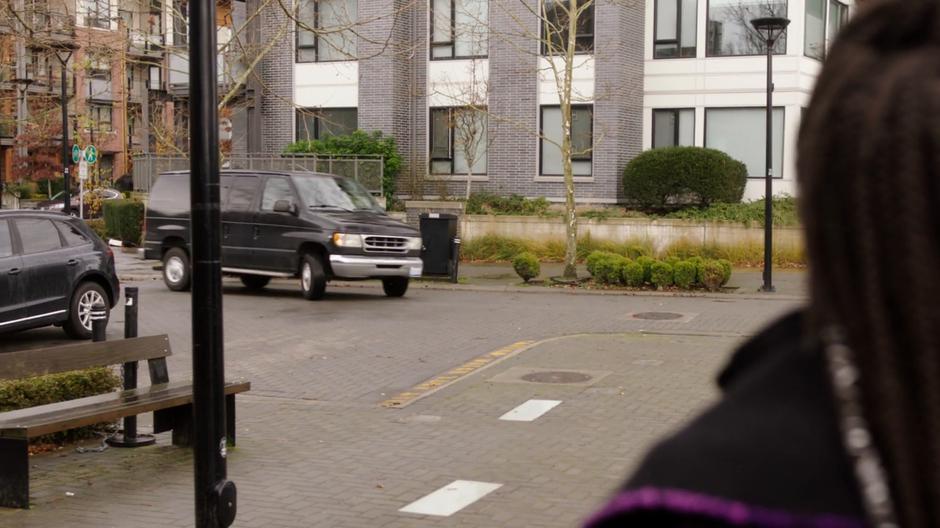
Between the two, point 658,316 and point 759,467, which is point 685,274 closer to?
point 658,316

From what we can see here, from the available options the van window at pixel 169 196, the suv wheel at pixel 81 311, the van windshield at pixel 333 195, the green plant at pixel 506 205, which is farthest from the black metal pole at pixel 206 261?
the green plant at pixel 506 205

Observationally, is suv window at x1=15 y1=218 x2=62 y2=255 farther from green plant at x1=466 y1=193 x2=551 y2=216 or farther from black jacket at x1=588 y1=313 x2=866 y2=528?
green plant at x1=466 y1=193 x2=551 y2=216

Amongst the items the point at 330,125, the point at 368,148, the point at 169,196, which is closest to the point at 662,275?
the point at 169,196

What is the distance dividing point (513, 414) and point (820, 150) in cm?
862

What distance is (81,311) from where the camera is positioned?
14.7 m

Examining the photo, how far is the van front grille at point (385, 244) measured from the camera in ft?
61.8

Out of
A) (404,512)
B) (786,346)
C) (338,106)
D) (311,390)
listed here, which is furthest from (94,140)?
(786,346)

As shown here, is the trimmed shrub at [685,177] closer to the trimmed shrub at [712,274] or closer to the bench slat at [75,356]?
the trimmed shrub at [712,274]

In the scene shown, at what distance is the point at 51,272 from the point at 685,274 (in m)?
10.4

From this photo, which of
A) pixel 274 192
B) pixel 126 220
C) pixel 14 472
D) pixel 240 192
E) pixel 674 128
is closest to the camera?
pixel 14 472

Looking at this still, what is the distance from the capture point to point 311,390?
11.1 m

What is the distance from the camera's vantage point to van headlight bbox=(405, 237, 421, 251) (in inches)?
753

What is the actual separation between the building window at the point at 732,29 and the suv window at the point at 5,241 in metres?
20.1

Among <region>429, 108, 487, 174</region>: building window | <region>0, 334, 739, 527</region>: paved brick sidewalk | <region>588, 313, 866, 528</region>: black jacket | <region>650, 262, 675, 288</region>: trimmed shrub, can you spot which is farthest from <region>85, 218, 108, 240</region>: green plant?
<region>588, 313, 866, 528</region>: black jacket
